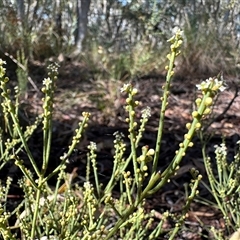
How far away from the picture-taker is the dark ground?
2.10 m

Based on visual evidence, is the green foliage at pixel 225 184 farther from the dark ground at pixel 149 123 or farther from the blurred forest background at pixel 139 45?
the blurred forest background at pixel 139 45

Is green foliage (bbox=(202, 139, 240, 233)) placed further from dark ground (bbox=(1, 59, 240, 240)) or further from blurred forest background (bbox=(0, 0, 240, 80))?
blurred forest background (bbox=(0, 0, 240, 80))

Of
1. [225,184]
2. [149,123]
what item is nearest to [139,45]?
[149,123]

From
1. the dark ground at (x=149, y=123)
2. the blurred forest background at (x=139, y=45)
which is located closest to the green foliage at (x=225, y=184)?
the dark ground at (x=149, y=123)

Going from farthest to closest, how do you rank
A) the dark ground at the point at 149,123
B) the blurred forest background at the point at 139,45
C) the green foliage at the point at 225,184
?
1. the blurred forest background at the point at 139,45
2. the dark ground at the point at 149,123
3. the green foliage at the point at 225,184

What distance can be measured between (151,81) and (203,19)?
1466 millimetres

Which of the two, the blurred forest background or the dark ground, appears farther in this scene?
the blurred forest background

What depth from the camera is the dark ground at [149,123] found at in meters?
2.10

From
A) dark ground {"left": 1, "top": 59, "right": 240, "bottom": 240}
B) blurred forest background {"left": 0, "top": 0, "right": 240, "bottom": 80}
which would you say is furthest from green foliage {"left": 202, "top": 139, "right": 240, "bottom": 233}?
blurred forest background {"left": 0, "top": 0, "right": 240, "bottom": 80}

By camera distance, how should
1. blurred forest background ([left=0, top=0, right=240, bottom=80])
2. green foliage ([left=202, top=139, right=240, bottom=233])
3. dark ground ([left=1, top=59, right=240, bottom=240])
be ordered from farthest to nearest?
blurred forest background ([left=0, top=0, right=240, bottom=80]) < dark ground ([left=1, top=59, right=240, bottom=240]) < green foliage ([left=202, top=139, right=240, bottom=233])

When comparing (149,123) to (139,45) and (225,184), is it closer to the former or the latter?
(139,45)

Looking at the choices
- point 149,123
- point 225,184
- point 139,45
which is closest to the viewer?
point 225,184

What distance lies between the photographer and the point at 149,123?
133 inches

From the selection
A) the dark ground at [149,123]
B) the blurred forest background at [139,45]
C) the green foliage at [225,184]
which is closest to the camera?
the green foliage at [225,184]
